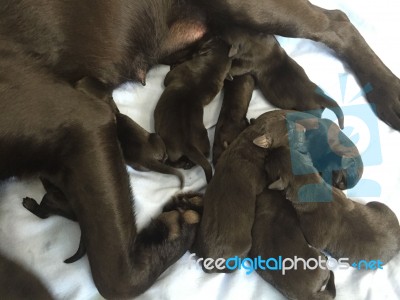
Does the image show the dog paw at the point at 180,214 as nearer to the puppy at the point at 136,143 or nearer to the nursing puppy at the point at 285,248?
the puppy at the point at 136,143

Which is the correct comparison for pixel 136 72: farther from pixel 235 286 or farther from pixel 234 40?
pixel 235 286

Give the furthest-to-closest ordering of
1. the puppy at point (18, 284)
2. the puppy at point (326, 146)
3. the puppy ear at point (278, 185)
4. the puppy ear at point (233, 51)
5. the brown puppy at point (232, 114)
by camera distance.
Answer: the puppy ear at point (233, 51) → the brown puppy at point (232, 114) → the puppy at point (326, 146) → the puppy ear at point (278, 185) → the puppy at point (18, 284)

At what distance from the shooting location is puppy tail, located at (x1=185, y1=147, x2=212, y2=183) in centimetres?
152

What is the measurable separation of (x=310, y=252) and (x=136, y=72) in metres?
0.81

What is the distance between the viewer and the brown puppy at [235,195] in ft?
4.51

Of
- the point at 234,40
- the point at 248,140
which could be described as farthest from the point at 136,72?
the point at 248,140

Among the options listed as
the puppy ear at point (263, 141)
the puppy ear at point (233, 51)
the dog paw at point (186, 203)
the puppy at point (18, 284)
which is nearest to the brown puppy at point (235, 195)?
the puppy ear at point (263, 141)

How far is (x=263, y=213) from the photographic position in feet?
4.75

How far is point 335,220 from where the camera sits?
1.38 meters

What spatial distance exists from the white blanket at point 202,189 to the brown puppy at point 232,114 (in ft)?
0.28

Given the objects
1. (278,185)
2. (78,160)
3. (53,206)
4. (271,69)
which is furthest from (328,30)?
(53,206)

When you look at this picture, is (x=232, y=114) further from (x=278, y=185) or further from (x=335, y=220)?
(x=335, y=220)

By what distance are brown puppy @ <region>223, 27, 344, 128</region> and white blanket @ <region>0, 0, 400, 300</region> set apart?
0.08 metres

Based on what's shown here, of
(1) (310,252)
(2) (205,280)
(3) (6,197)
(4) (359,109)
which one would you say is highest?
(4) (359,109)
